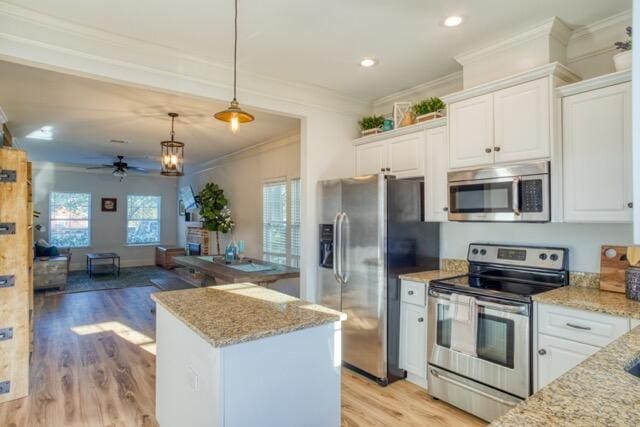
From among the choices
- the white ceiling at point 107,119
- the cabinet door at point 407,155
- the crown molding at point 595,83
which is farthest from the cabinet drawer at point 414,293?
the white ceiling at point 107,119

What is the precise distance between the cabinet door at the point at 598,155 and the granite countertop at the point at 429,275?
1.01m

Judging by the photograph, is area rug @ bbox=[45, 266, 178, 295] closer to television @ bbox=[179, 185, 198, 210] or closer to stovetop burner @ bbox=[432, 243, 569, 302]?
television @ bbox=[179, 185, 198, 210]

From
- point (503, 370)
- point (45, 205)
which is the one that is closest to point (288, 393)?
point (503, 370)

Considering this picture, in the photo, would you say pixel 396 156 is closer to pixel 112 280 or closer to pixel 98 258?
pixel 112 280

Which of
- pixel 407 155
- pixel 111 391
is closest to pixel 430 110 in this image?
pixel 407 155

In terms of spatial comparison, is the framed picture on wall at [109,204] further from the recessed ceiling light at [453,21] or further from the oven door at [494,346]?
the recessed ceiling light at [453,21]

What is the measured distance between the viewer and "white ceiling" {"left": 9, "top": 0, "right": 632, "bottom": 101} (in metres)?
2.35

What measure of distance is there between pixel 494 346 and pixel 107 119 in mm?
5069

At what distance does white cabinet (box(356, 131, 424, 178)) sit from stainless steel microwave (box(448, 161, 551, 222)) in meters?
0.43

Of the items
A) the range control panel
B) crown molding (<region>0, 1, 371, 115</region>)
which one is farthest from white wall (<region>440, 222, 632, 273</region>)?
crown molding (<region>0, 1, 371, 115</region>)

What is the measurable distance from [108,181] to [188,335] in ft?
32.0

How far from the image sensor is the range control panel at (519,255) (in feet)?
8.84

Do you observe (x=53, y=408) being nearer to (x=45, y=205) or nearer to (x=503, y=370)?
(x=503, y=370)

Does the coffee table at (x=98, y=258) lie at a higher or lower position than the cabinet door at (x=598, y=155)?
lower
